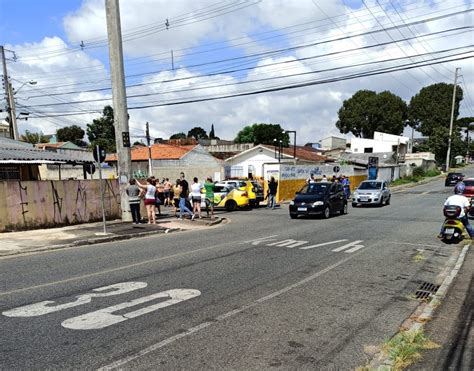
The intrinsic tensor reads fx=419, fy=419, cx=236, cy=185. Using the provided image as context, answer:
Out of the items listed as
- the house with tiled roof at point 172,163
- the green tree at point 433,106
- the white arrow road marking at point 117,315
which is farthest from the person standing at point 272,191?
the green tree at point 433,106

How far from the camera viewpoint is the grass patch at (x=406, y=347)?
4188 mm

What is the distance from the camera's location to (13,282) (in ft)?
23.8

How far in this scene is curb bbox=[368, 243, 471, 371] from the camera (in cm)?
414

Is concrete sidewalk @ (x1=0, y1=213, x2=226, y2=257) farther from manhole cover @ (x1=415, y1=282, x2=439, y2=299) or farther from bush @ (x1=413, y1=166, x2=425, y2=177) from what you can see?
bush @ (x1=413, y1=166, x2=425, y2=177)

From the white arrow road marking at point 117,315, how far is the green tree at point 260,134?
83.7 metres

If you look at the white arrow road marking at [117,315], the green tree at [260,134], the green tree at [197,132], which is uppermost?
the green tree at [197,132]

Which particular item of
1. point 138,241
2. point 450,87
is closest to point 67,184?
point 138,241

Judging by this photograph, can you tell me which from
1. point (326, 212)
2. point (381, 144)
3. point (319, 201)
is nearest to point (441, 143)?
point (381, 144)

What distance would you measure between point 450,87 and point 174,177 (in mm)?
73836

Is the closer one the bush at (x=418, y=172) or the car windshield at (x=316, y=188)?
the car windshield at (x=316, y=188)

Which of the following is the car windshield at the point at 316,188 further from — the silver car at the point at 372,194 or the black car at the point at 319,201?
the silver car at the point at 372,194

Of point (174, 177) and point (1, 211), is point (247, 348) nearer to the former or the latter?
point (1, 211)

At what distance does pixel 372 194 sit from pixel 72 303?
820 inches

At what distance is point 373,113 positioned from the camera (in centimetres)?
8838
